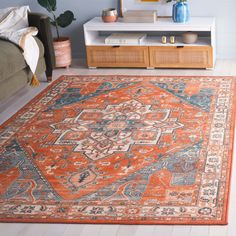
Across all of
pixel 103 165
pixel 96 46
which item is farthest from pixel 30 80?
pixel 103 165

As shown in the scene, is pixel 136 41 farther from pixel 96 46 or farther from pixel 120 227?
pixel 120 227

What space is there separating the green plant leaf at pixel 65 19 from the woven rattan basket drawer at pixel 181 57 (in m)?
0.88

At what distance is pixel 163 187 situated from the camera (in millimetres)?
3297

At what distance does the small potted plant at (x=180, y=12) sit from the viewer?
17.7 ft

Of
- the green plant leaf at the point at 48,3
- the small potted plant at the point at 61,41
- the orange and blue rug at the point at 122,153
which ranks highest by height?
the green plant leaf at the point at 48,3

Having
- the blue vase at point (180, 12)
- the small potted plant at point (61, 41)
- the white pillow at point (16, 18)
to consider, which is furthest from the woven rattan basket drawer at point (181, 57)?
the white pillow at point (16, 18)

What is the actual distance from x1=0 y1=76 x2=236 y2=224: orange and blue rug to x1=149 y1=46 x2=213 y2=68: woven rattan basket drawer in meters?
0.30

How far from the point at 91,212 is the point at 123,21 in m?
2.93

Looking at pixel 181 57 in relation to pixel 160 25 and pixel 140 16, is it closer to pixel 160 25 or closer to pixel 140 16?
pixel 160 25

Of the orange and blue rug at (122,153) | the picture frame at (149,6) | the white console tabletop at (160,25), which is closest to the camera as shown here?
the orange and blue rug at (122,153)

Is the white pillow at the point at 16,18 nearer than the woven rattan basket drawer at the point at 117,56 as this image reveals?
Yes

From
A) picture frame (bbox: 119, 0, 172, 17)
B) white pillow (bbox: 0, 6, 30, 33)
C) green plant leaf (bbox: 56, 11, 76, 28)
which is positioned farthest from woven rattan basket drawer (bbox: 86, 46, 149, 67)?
white pillow (bbox: 0, 6, 30, 33)

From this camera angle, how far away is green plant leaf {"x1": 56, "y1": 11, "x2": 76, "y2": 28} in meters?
5.72

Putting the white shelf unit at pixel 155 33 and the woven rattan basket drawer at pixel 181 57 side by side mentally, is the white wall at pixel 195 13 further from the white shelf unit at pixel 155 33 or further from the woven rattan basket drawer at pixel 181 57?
the woven rattan basket drawer at pixel 181 57
